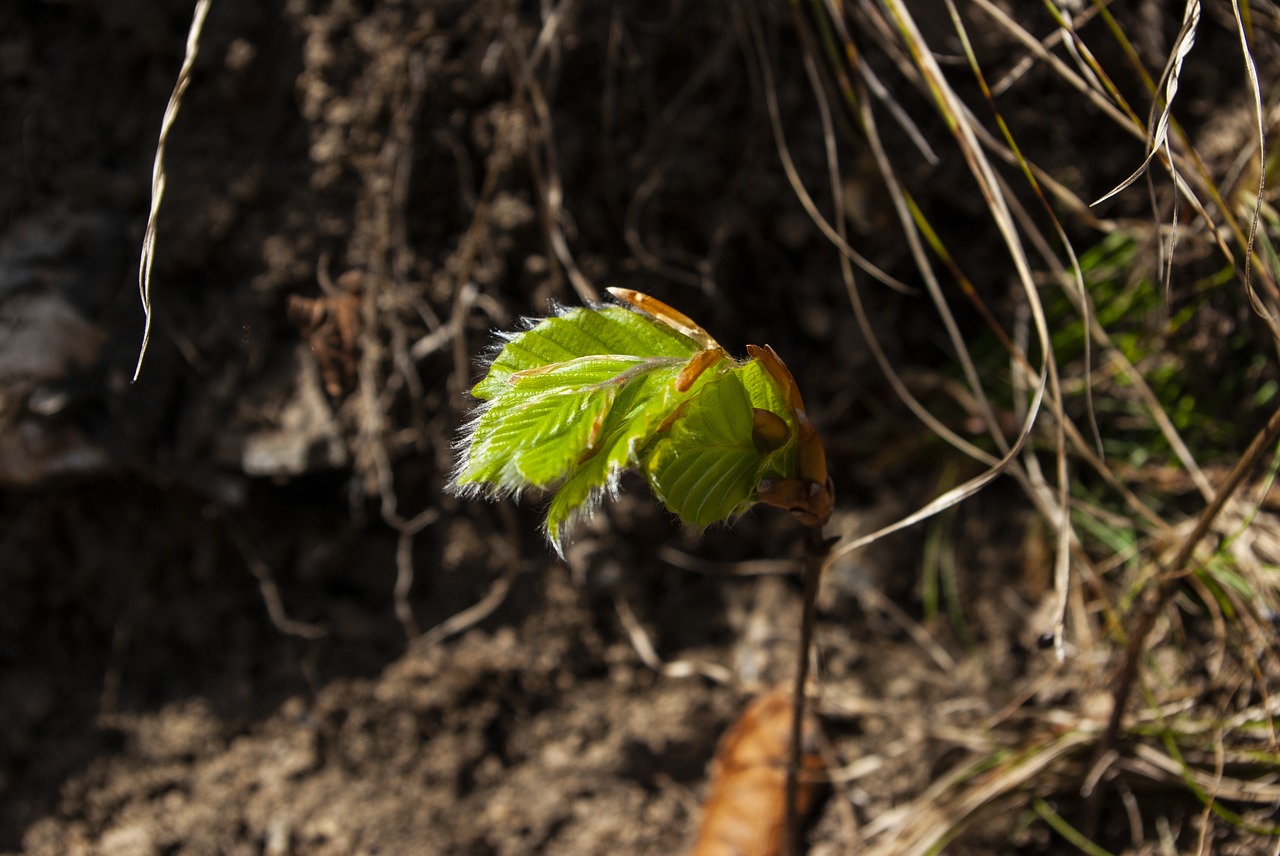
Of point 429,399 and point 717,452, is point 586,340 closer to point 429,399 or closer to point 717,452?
point 717,452

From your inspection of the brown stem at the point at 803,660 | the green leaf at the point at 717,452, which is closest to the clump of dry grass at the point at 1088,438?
the brown stem at the point at 803,660

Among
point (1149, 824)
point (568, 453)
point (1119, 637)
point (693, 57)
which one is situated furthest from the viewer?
point (693, 57)

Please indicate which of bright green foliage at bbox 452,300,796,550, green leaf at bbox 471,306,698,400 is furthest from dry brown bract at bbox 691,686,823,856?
green leaf at bbox 471,306,698,400

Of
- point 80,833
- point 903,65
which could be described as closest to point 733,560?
point 903,65

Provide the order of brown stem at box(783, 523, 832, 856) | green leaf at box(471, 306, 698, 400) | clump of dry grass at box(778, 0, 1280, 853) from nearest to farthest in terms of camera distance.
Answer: green leaf at box(471, 306, 698, 400) → brown stem at box(783, 523, 832, 856) → clump of dry grass at box(778, 0, 1280, 853)

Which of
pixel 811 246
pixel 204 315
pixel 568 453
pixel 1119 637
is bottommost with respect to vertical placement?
pixel 1119 637

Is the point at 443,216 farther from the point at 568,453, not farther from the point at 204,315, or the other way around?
the point at 568,453

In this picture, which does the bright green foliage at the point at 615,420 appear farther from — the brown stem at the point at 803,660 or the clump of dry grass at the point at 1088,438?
the clump of dry grass at the point at 1088,438

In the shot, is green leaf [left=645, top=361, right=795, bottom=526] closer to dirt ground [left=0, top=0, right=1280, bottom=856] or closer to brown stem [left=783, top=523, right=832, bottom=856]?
brown stem [left=783, top=523, right=832, bottom=856]
